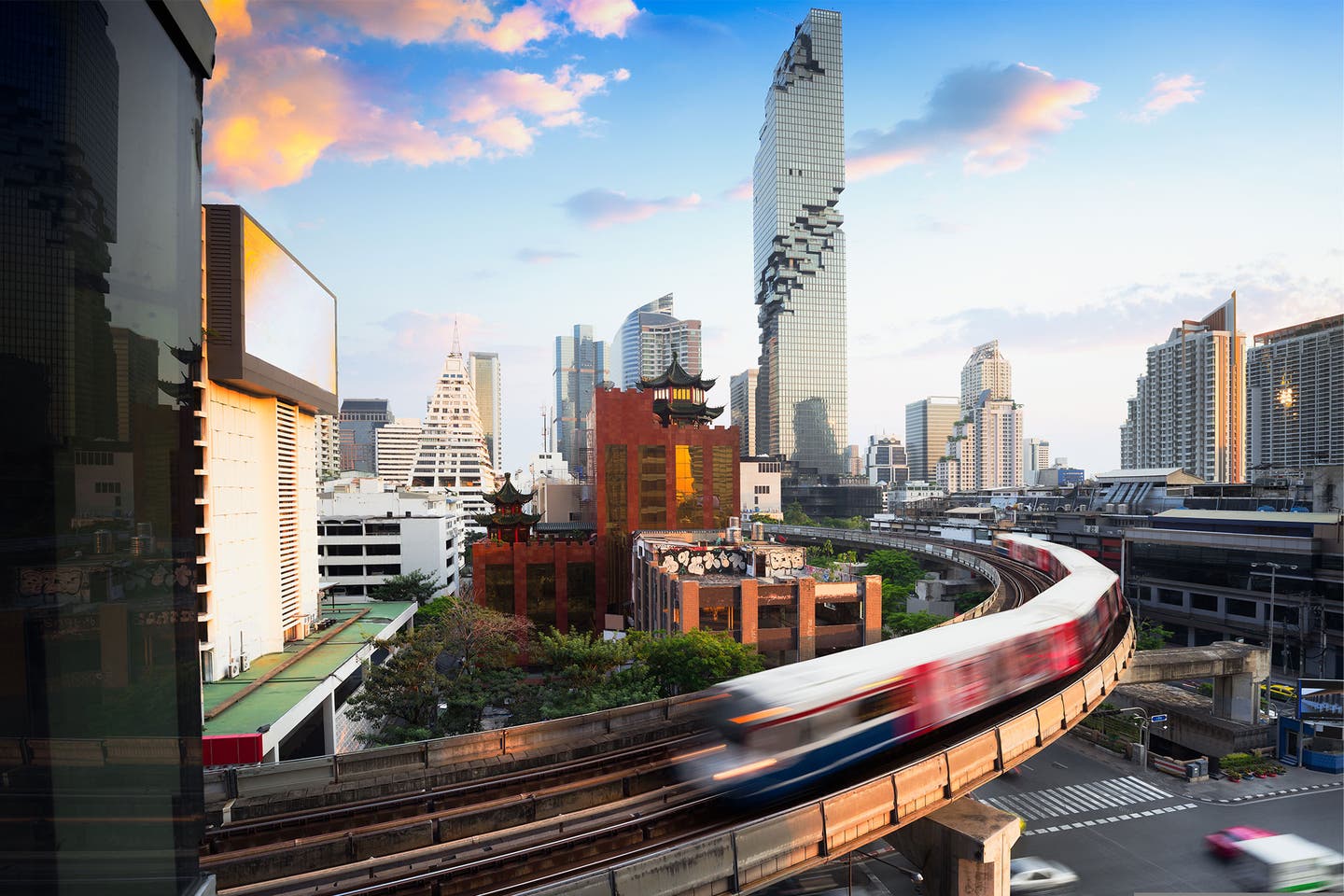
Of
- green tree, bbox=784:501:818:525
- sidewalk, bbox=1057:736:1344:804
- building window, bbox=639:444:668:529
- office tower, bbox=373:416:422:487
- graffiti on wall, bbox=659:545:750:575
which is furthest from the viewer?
office tower, bbox=373:416:422:487

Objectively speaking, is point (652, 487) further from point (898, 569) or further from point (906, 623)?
point (898, 569)

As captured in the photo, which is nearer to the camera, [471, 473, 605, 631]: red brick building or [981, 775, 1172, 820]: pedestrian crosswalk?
[981, 775, 1172, 820]: pedestrian crosswalk

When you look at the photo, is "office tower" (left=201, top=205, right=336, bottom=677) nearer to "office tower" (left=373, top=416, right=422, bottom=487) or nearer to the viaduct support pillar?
the viaduct support pillar

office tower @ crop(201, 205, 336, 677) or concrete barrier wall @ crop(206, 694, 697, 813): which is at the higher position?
office tower @ crop(201, 205, 336, 677)

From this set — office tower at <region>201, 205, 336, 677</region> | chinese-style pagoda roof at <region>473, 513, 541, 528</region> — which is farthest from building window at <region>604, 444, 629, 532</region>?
office tower at <region>201, 205, 336, 677</region>

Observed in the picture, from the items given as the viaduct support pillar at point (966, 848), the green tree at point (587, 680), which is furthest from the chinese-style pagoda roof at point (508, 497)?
the viaduct support pillar at point (966, 848)

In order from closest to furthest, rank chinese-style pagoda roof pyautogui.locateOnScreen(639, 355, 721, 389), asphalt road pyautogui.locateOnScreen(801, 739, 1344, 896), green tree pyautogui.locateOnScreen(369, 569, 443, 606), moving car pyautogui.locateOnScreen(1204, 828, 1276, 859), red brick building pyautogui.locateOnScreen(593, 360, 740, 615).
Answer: asphalt road pyautogui.locateOnScreen(801, 739, 1344, 896) → moving car pyautogui.locateOnScreen(1204, 828, 1276, 859) → green tree pyautogui.locateOnScreen(369, 569, 443, 606) → red brick building pyautogui.locateOnScreen(593, 360, 740, 615) → chinese-style pagoda roof pyautogui.locateOnScreen(639, 355, 721, 389)
